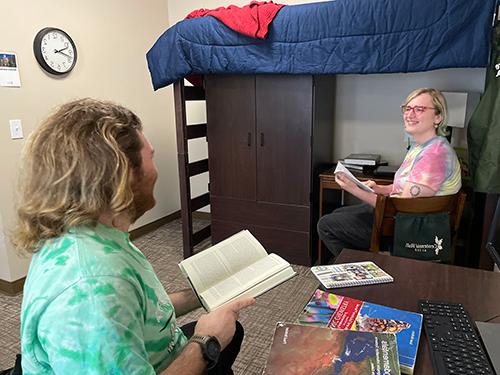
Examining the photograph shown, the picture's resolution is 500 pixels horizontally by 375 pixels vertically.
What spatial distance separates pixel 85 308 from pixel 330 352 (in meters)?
0.51

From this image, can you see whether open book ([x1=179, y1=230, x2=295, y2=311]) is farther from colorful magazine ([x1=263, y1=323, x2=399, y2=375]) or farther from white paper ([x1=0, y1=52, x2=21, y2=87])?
white paper ([x1=0, y1=52, x2=21, y2=87])

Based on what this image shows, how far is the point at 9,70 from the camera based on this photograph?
2.52m

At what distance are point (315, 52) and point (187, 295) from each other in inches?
69.4

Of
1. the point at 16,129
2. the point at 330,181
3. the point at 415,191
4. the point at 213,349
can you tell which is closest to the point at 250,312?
the point at 330,181

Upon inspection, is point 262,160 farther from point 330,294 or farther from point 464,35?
point 330,294

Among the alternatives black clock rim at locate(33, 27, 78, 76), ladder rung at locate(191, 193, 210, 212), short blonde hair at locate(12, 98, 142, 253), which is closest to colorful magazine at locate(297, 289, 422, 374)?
short blonde hair at locate(12, 98, 142, 253)

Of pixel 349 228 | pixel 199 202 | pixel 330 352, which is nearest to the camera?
pixel 330 352

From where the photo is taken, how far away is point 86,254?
2.47ft

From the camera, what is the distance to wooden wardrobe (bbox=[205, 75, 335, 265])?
2.75 m

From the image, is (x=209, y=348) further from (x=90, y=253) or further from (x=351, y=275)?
(x=351, y=275)

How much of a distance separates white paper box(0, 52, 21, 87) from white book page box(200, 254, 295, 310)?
2150 millimetres

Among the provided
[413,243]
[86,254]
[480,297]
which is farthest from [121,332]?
[413,243]

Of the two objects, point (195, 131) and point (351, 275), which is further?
point (195, 131)

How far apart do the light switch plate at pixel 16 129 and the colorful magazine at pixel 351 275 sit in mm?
2257
